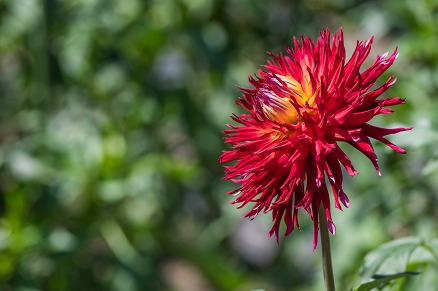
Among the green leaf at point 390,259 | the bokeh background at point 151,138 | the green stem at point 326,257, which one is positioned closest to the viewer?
the green stem at point 326,257

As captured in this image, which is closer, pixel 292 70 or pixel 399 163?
pixel 292 70

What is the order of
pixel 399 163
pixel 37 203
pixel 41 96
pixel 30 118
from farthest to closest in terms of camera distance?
pixel 30 118
pixel 41 96
pixel 37 203
pixel 399 163

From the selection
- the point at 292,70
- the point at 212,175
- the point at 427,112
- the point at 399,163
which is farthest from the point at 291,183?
the point at 212,175

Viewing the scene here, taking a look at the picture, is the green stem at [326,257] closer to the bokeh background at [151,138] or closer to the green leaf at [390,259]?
the green leaf at [390,259]

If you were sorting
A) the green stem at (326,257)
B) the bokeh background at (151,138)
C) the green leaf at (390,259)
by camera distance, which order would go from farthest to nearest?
the bokeh background at (151,138) < the green leaf at (390,259) < the green stem at (326,257)

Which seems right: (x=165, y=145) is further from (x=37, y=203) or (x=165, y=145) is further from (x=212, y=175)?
(x=37, y=203)

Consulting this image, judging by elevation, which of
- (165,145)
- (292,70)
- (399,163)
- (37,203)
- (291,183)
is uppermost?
(165,145)

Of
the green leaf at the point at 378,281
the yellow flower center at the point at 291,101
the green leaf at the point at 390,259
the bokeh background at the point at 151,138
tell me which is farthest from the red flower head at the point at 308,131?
the bokeh background at the point at 151,138
